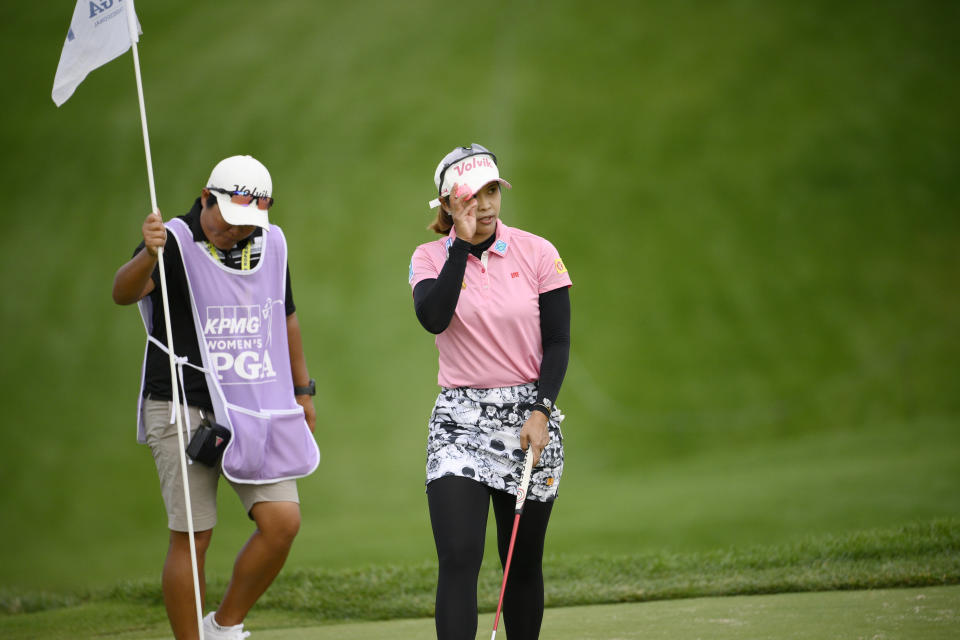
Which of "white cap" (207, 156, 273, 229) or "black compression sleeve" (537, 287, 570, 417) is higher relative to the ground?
"white cap" (207, 156, 273, 229)

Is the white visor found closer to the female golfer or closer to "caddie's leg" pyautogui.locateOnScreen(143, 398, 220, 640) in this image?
the female golfer

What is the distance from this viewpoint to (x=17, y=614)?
5.81m

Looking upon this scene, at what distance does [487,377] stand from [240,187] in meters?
0.94

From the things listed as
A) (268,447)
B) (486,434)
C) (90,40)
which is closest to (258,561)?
(268,447)

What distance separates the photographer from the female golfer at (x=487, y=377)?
312 centimetres

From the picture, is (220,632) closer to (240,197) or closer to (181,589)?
(181,589)

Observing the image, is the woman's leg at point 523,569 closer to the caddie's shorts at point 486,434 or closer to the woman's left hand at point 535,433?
the caddie's shorts at point 486,434

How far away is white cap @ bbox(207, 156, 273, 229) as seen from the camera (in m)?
3.40

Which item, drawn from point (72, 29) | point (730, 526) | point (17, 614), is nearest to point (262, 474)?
point (72, 29)

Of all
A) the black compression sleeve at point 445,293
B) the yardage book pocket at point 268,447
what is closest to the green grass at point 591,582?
the yardage book pocket at point 268,447

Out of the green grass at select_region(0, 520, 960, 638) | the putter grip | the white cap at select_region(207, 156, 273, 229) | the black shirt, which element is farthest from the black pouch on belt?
Result: the green grass at select_region(0, 520, 960, 638)

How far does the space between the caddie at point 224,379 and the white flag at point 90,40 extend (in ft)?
1.89

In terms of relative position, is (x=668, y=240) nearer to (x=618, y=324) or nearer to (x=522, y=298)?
(x=618, y=324)

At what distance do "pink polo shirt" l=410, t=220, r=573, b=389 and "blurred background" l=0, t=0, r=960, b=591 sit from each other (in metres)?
4.59
